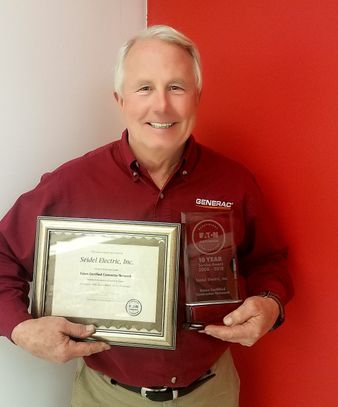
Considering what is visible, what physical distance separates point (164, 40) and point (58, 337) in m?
0.77

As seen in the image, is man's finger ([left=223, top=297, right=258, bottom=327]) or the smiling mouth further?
the smiling mouth

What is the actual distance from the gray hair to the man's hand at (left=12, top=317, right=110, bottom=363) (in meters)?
0.62

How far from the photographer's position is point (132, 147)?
1.18 m

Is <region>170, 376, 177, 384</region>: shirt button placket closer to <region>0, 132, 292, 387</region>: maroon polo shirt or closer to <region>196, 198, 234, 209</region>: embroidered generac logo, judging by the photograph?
<region>0, 132, 292, 387</region>: maroon polo shirt

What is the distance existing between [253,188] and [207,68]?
0.48 meters

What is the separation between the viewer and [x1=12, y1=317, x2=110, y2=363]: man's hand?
37.1 inches

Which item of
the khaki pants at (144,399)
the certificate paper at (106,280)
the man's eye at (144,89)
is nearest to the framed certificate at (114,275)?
the certificate paper at (106,280)

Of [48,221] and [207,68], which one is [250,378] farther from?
[207,68]

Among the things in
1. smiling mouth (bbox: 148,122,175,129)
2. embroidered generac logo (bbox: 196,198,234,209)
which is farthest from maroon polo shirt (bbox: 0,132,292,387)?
smiling mouth (bbox: 148,122,175,129)

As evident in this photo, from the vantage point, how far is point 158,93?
1.08 meters

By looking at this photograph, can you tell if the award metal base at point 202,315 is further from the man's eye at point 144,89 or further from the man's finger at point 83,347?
the man's eye at point 144,89

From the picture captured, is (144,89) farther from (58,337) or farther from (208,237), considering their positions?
(58,337)

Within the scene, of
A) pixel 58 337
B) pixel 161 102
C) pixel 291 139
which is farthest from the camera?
pixel 291 139

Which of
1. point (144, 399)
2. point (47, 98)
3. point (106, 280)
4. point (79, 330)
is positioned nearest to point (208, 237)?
point (106, 280)
